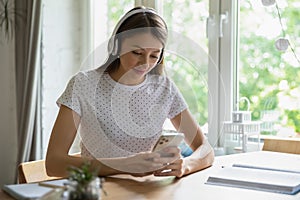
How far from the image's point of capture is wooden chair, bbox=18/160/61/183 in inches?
62.4

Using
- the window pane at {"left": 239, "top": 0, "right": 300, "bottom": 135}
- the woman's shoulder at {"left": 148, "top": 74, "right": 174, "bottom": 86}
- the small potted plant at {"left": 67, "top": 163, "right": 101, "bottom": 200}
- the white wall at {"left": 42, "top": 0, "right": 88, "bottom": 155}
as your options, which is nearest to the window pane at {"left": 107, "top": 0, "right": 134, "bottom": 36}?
the white wall at {"left": 42, "top": 0, "right": 88, "bottom": 155}

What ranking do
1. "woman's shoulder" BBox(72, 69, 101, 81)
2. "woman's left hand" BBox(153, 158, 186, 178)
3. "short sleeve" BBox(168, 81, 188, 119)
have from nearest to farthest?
"woman's left hand" BBox(153, 158, 186, 178), "woman's shoulder" BBox(72, 69, 101, 81), "short sleeve" BBox(168, 81, 188, 119)

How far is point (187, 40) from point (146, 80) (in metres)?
0.34

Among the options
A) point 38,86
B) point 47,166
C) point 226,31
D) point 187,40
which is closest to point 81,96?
point 47,166

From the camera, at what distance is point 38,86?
9.76 ft

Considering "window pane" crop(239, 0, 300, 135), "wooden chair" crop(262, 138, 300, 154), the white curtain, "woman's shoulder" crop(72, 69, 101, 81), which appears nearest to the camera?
"woman's shoulder" crop(72, 69, 101, 81)

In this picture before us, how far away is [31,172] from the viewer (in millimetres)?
1629

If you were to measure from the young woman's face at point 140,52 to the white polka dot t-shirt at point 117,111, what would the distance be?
0.12 meters

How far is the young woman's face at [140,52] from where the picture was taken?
1525 millimetres

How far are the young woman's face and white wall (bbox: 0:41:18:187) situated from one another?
1.63 meters

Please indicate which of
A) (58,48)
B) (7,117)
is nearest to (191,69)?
(58,48)

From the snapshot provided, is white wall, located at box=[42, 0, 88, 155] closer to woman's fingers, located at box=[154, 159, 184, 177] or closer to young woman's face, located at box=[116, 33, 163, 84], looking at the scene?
young woman's face, located at box=[116, 33, 163, 84]

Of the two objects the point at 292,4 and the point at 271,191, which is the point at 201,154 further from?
the point at 292,4

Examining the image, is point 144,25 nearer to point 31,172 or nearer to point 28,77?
point 31,172
